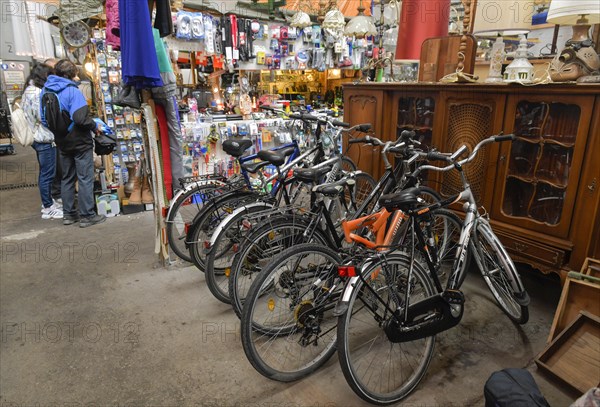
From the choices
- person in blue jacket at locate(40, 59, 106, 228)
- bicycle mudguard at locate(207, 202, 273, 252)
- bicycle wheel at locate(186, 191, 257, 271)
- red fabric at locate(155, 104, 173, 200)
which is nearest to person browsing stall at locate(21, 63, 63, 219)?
person in blue jacket at locate(40, 59, 106, 228)

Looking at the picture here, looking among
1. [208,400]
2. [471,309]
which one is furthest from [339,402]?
Answer: [471,309]

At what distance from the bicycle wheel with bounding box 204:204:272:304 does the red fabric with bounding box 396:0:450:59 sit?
7.17 ft

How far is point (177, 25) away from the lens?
14.7 feet

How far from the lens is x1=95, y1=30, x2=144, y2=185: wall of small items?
447cm

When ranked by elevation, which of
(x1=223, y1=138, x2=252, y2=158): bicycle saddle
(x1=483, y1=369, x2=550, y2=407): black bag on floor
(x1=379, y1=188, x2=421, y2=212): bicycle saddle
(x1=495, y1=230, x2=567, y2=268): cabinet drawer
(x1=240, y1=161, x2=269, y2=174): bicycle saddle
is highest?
(x1=223, y1=138, x2=252, y2=158): bicycle saddle

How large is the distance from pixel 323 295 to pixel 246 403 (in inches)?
25.9

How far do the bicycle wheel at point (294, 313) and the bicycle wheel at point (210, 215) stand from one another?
84cm

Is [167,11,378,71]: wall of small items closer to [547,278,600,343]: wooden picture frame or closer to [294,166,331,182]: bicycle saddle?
[294,166,331,182]: bicycle saddle

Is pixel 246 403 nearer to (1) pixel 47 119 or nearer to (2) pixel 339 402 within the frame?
(2) pixel 339 402

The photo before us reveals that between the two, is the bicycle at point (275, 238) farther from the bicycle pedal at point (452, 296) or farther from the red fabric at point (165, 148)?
the red fabric at point (165, 148)

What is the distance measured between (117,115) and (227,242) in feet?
9.23

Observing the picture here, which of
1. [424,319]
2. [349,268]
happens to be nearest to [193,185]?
[349,268]

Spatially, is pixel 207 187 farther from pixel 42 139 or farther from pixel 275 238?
pixel 42 139

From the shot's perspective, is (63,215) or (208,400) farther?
(63,215)
